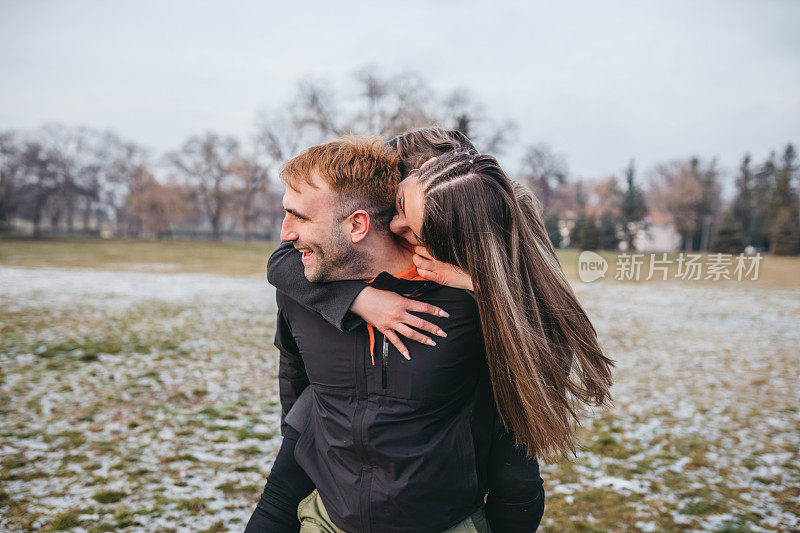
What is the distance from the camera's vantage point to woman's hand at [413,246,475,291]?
163 centimetres

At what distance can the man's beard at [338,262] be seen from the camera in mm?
1720

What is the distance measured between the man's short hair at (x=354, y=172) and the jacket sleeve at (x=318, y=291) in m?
0.26

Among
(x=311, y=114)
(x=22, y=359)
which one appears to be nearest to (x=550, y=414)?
(x=22, y=359)

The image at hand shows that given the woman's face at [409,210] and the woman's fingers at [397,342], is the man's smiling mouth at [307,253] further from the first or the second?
the woman's fingers at [397,342]

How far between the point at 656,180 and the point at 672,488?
50.3m

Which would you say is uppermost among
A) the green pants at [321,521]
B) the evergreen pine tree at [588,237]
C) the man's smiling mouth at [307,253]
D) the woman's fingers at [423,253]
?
the evergreen pine tree at [588,237]

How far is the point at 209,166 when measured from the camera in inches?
2349

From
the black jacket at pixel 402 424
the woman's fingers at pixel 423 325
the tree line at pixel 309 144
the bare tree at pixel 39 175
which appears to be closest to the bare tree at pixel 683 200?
the tree line at pixel 309 144

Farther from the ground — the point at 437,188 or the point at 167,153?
the point at 167,153

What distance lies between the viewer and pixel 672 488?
4637 mm

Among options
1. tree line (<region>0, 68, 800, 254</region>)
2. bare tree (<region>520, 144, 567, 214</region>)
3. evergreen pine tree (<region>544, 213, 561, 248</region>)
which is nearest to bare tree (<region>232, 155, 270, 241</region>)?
tree line (<region>0, 68, 800, 254</region>)

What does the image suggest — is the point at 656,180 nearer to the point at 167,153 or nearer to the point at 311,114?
the point at 311,114

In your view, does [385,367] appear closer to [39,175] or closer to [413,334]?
[413,334]

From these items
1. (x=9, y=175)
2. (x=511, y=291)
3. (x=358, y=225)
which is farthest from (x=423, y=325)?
(x=9, y=175)
